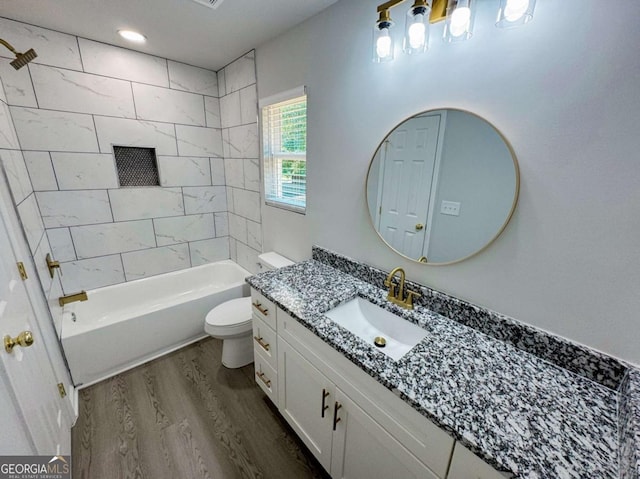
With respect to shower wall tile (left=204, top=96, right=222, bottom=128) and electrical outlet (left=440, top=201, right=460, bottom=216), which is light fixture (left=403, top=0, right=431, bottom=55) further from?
shower wall tile (left=204, top=96, right=222, bottom=128)

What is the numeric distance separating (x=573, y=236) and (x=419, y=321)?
615 millimetres

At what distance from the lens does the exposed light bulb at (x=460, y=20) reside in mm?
900

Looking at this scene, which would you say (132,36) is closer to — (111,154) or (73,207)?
(111,154)

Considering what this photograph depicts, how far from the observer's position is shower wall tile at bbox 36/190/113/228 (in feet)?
6.51

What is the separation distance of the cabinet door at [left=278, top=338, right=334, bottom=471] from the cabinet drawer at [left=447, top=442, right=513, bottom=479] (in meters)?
0.48

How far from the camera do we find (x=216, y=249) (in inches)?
117

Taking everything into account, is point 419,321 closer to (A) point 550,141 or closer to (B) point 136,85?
(A) point 550,141

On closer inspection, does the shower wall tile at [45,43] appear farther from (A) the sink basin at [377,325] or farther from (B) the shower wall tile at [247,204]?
(A) the sink basin at [377,325]

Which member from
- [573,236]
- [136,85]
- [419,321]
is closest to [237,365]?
[419,321]

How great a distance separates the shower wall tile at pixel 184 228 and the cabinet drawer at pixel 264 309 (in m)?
1.61

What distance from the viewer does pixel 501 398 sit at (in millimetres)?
761

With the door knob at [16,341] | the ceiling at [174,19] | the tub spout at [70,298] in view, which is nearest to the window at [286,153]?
the ceiling at [174,19]

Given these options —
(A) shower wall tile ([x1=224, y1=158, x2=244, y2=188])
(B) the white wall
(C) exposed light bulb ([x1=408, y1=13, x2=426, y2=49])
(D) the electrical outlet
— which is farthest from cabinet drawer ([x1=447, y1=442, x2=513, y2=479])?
(A) shower wall tile ([x1=224, y1=158, x2=244, y2=188])

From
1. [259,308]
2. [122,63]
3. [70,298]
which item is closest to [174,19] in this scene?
[122,63]
